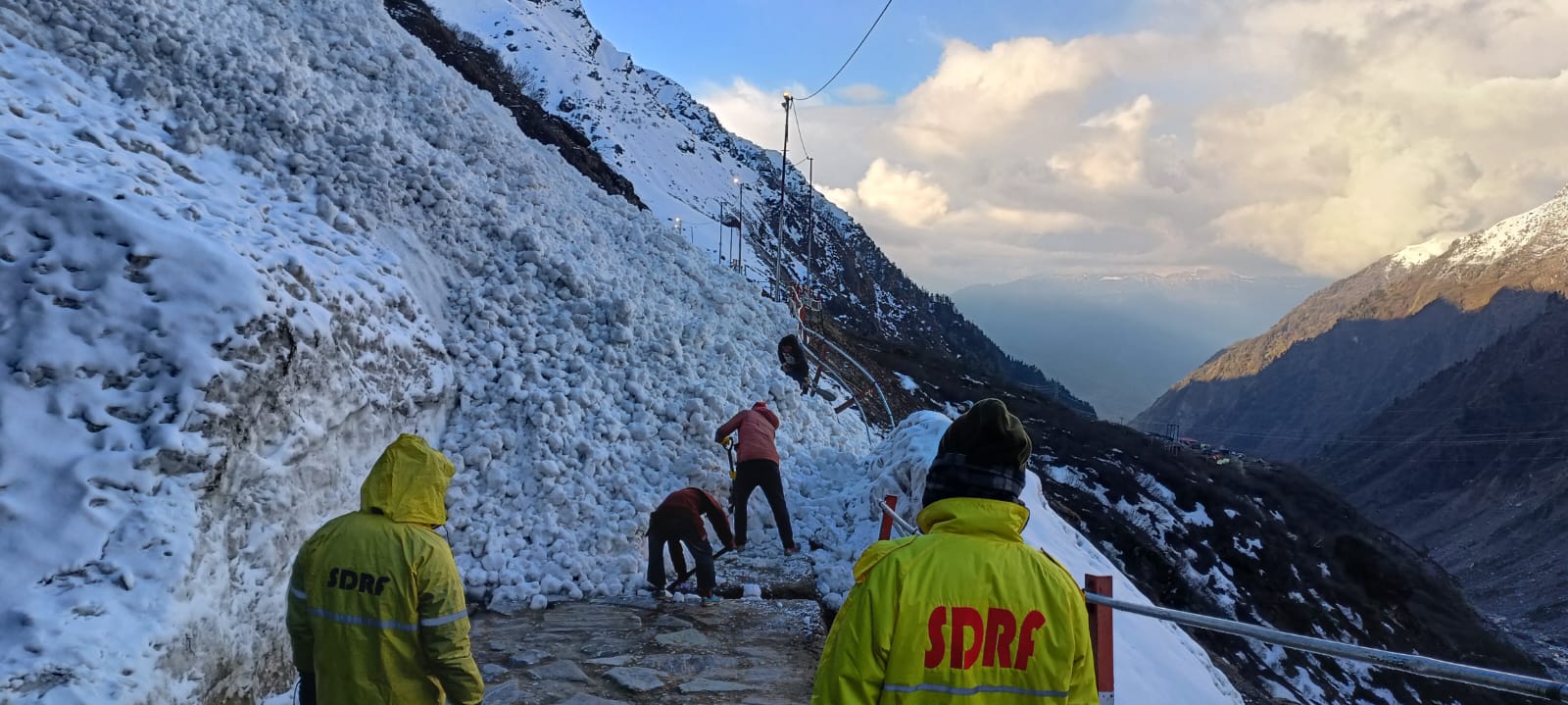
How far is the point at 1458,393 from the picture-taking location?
93938mm

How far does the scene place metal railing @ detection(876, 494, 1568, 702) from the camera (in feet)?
6.73

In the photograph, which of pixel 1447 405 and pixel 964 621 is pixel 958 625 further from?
pixel 1447 405

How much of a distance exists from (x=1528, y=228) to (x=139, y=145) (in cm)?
20407

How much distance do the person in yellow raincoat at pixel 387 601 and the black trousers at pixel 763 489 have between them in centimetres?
521

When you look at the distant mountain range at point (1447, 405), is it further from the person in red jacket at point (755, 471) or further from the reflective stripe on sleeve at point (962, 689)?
the reflective stripe on sleeve at point (962, 689)

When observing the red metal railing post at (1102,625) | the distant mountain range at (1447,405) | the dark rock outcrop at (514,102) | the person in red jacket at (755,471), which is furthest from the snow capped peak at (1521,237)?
the red metal railing post at (1102,625)

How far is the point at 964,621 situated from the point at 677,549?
5604 mm

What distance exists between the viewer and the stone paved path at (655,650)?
213 inches

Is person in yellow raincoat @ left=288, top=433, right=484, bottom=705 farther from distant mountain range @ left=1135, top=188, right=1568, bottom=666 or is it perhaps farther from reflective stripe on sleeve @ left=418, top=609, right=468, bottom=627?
distant mountain range @ left=1135, top=188, right=1568, bottom=666

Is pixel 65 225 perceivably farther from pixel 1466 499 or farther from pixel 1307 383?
pixel 1307 383

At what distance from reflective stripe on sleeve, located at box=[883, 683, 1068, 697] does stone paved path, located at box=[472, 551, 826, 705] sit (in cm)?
351

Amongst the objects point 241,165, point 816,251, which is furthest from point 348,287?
point 816,251

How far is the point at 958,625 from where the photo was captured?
207 cm

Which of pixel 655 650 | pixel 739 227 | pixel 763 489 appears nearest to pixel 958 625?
pixel 655 650
